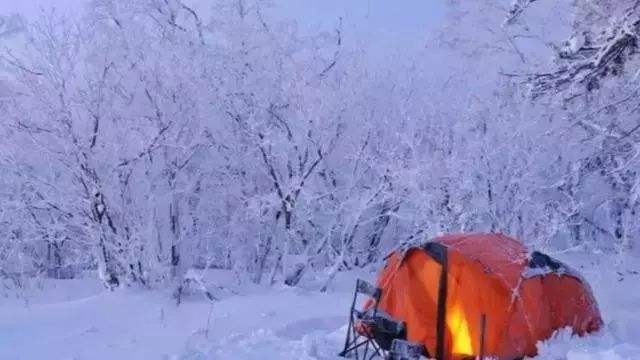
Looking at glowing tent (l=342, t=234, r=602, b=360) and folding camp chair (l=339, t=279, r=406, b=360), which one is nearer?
folding camp chair (l=339, t=279, r=406, b=360)

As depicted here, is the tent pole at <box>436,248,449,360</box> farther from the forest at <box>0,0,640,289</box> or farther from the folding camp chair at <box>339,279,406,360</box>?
the forest at <box>0,0,640,289</box>

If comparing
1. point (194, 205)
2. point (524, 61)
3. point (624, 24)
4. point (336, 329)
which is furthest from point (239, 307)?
point (524, 61)

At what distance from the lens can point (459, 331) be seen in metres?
8.28

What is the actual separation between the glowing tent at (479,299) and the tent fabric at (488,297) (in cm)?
1

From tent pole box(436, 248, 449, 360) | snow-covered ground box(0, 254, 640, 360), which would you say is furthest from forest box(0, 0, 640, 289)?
tent pole box(436, 248, 449, 360)

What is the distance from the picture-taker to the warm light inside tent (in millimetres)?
8172

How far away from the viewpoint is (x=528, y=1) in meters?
7.40

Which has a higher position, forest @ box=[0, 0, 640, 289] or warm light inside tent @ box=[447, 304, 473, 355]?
forest @ box=[0, 0, 640, 289]

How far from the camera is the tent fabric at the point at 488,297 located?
8.11m

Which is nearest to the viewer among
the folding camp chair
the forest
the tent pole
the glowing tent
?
the folding camp chair

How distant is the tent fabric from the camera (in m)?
8.11

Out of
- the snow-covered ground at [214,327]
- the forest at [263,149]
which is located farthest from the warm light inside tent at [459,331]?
the forest at [263,149]

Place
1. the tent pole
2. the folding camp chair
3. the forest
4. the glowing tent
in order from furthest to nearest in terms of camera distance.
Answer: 1. the forest
2. the tent pole
3. the glowing tent
4. the folding camp chair

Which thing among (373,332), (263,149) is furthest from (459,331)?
(263,149)
